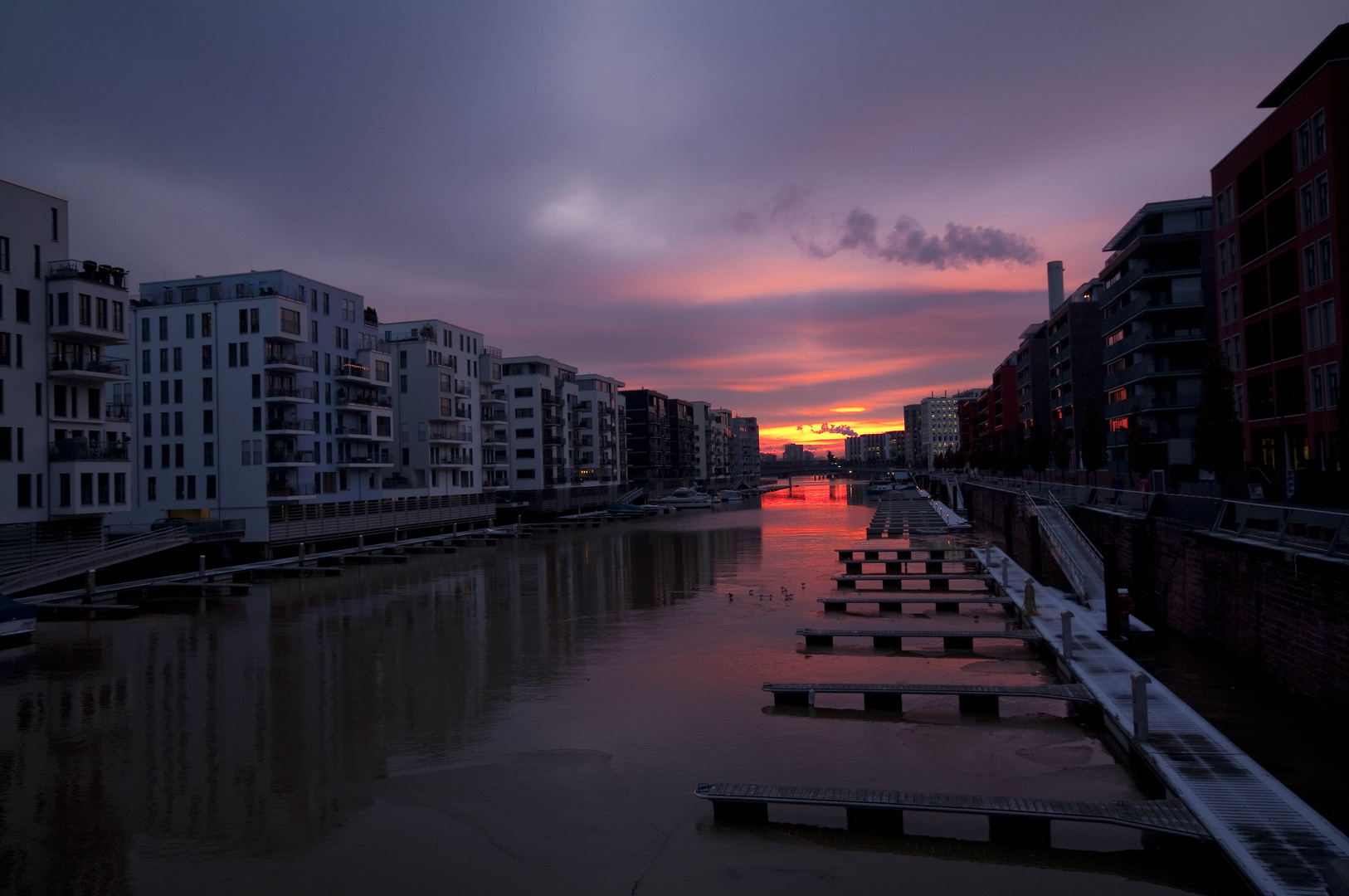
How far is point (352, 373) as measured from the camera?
69.6 metres

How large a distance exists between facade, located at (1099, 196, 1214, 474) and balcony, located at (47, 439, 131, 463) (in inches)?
2408

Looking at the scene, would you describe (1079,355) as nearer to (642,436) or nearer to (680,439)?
(642,436)

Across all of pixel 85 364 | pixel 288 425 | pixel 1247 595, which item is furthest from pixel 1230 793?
pixel 288 425

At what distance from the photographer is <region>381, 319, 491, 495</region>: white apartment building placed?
8025cm

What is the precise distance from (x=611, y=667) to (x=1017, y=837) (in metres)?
14.5


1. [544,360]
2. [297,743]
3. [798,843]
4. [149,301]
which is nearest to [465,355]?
[544,360]

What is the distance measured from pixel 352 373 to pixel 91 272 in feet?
87.7

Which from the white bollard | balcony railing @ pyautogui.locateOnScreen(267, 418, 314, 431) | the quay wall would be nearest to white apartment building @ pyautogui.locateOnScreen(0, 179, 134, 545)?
balcony railing @ pyautogui.locateOnScreen(267, 418, 314, 431)

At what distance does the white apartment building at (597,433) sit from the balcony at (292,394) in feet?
184

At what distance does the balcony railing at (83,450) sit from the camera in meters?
40.6

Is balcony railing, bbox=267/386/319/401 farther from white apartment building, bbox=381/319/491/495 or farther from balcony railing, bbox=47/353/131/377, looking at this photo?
white apartment building, bbox=381/319/491/495

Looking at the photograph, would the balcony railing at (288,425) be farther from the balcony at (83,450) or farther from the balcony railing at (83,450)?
the balcony railing at (83,450)

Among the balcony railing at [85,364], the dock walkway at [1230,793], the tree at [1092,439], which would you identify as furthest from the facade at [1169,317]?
the balcony railing at [85,364]

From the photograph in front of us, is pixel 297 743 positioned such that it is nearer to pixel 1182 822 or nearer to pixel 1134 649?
pixel 1182 822
